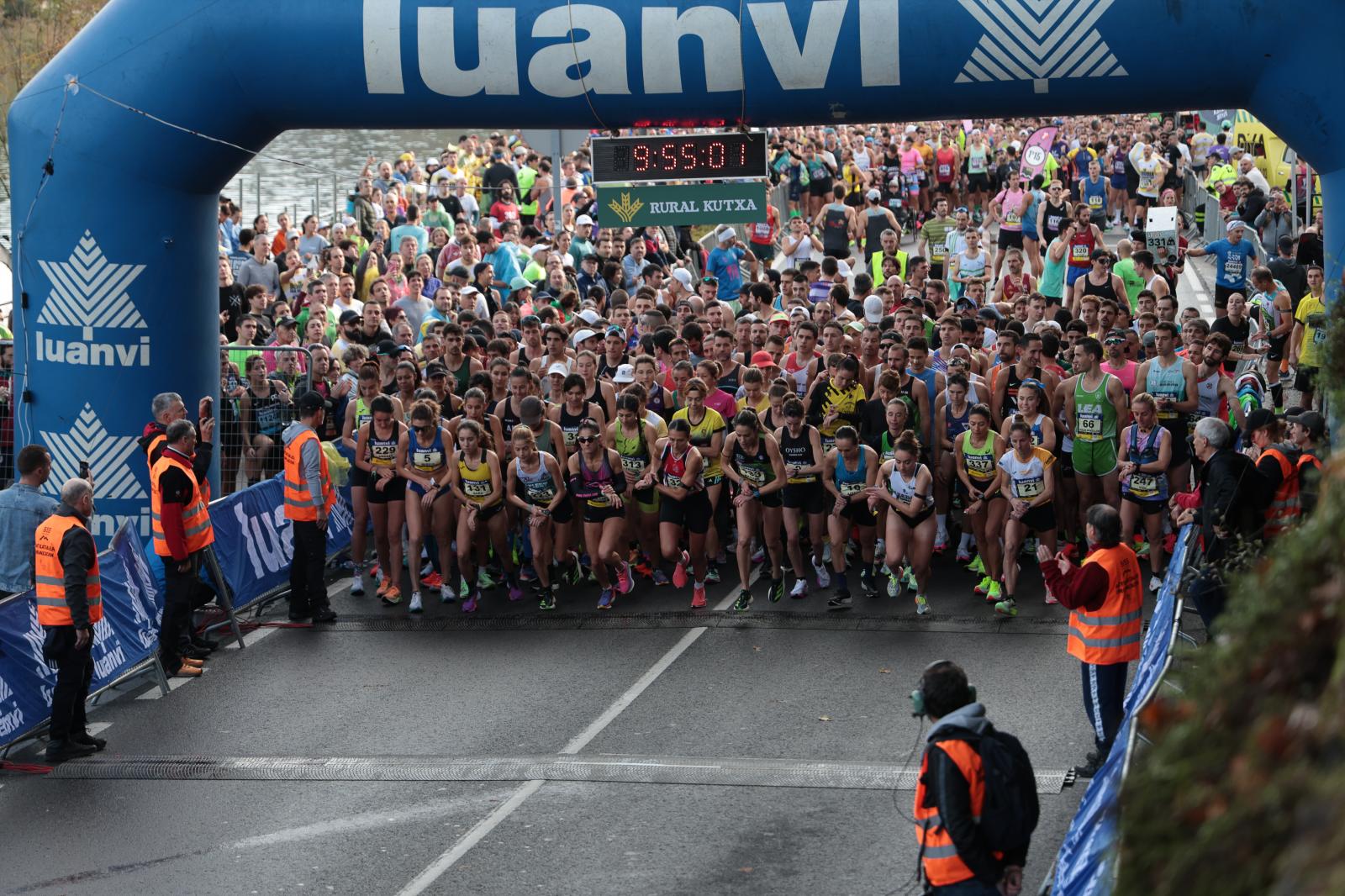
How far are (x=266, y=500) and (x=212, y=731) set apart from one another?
10.8 feet

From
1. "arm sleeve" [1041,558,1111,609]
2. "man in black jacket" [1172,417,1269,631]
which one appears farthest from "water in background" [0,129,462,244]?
"arm sleeve" [1041,558,1111,609]

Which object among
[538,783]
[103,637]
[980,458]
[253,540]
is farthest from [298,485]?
[980,458]

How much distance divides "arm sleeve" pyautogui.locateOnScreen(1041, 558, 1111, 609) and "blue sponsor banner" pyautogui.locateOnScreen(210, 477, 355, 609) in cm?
641

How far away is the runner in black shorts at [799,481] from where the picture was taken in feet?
42.5

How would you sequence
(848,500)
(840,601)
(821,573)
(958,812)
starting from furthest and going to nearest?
(821,573) → (848,500) → (840,601) → (958,812)

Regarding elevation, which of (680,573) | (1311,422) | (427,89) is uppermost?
(427,89)

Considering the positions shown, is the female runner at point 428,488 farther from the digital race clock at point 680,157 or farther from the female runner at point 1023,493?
the female runner at point 1023,493

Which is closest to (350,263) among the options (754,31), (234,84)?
(234,84)

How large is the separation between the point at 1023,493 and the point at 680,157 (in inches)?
139

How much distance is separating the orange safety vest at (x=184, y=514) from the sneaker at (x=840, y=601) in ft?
15.0

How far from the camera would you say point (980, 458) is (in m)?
12.9

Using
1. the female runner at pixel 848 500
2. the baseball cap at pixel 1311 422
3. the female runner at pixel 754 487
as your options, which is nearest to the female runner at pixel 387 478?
the female runner at pixel 754 487

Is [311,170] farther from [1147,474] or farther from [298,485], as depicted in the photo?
[1147,474]

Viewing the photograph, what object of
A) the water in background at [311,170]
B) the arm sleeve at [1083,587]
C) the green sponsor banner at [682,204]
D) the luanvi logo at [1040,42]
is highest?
the water in background at [311,170]
